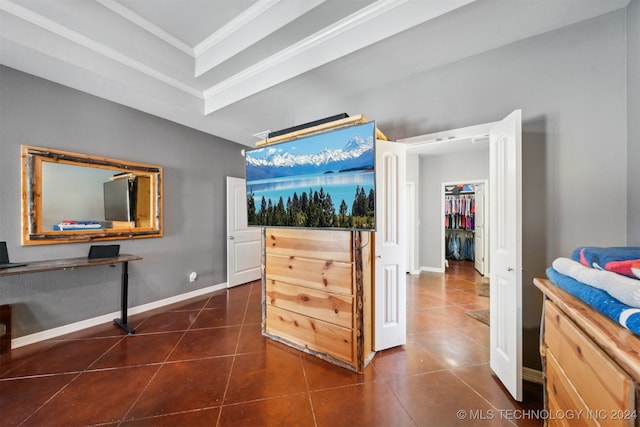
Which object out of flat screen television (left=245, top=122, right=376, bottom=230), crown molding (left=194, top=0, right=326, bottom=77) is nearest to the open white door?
flat screen television (left=245, top=122, right=376, bottom=230)

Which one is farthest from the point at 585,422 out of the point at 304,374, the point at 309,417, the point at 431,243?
the point at 431,243

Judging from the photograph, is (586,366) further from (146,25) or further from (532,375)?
(146,25)

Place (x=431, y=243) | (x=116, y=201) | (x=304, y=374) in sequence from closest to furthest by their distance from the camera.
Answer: (x=304, y=374) < (x=116, y=201) < (x=431, y=243)

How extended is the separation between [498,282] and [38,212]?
4546 mm

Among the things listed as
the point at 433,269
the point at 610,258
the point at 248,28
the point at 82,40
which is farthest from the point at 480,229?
the point at 82,40

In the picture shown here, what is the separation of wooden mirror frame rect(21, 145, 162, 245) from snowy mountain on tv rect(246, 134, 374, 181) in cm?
187

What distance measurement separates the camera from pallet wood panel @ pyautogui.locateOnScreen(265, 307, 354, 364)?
6.60 ft

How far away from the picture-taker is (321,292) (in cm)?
214

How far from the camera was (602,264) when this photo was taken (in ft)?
3.12

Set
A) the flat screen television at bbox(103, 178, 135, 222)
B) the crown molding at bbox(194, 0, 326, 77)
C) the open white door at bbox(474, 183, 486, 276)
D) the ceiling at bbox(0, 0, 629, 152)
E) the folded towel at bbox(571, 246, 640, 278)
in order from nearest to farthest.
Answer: the folded towel at bbox(571, 246, 640, 278) < the ceiling at bbox(0, 0, 629, 152) < the crown molding at bbox(194, 0, 326, 77) < the flat screen television at bbox(103, 178, 135, 222) < the open white door at bbox(474, 183, 486, 276)

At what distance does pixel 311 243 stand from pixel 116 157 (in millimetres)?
2915

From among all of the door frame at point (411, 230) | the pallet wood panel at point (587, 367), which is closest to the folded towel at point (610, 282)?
the pallet wood panel at point (587, 367)

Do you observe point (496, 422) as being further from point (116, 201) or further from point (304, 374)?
point (116, 201)

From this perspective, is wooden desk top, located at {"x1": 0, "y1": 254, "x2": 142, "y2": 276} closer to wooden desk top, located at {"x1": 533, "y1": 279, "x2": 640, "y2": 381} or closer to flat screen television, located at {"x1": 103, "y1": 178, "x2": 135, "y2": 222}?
flat screen television, located at {"x1": 103, "y1": 178, "x2": 135, "y2": 222}
